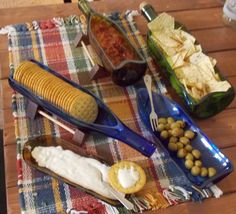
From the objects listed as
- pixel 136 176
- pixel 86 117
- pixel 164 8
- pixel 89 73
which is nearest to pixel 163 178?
pixel 136 176

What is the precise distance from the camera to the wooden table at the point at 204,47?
0.69m

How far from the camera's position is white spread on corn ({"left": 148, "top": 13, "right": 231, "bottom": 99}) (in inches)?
31.4

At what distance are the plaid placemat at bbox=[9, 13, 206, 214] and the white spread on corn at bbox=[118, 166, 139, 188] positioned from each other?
0.12 ft

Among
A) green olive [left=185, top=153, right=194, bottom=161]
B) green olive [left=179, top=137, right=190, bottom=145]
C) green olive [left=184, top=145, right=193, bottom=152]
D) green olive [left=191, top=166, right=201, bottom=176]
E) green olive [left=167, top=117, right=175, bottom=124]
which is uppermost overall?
green olive [left=167, top=117, right=175, bottom=124]

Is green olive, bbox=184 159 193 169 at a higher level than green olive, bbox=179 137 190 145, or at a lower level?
lower

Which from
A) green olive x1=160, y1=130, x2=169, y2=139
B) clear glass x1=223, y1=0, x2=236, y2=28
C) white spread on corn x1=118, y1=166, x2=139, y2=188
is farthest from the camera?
clear glass x1=223, y1=0, x2=236, y2=28

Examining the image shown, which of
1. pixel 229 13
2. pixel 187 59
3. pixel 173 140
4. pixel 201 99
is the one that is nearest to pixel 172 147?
pixel 173 140

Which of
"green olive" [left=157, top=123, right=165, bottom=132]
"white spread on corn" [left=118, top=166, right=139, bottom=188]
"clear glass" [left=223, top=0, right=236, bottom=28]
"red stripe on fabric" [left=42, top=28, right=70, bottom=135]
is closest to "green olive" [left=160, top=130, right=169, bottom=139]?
"green olive" [left=157, top=123, right=165, bottom=132]

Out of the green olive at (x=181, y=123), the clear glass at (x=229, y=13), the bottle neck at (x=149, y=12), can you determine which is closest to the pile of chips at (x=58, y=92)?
the green olive at (x=181, y=123)

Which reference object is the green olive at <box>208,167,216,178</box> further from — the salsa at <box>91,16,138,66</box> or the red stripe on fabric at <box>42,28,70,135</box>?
the red stripe on fabric at <box>42,28,70,135</box>

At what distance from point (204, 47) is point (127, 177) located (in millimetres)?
468

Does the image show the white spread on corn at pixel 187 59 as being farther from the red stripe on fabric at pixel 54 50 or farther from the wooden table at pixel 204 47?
the red stripe on fabric at pixel 54 50

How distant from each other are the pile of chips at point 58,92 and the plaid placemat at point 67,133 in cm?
6

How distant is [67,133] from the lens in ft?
2.47
